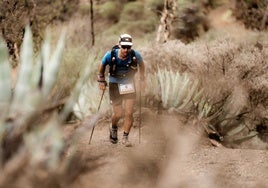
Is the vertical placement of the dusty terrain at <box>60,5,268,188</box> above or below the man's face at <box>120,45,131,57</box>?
below

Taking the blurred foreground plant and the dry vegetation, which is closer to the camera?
the blurred foreground plant

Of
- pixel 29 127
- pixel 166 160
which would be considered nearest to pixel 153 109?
pixel 166 160

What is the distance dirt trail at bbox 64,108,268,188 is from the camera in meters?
4.98

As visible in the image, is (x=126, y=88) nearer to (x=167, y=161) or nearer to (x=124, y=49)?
(x=124, y=49)

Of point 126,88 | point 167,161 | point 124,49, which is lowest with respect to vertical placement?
point 167,161

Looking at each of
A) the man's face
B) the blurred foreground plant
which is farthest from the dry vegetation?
the man's face

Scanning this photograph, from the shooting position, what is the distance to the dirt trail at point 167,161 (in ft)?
16.3

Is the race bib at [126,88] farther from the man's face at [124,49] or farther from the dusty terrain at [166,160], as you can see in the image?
the dusty terrain at [166,160]

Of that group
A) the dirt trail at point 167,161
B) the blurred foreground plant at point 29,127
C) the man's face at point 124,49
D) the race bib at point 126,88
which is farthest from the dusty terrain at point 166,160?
the man's face at point 124,49

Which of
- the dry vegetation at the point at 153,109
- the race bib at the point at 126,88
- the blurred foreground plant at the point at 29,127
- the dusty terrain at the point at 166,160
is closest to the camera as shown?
the blurred foreground plant at the point at 29,127

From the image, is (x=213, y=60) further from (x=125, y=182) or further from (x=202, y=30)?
(x=202, y=30)

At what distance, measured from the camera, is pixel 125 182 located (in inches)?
194

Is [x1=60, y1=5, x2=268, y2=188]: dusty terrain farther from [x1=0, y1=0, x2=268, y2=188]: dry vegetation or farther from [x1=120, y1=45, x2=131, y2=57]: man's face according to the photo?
[x1=120, y1=45, x2=131, y2=57]: man's face

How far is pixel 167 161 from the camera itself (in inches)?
251
